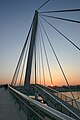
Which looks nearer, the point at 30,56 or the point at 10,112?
the point at 10,112

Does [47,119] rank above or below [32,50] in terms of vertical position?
below

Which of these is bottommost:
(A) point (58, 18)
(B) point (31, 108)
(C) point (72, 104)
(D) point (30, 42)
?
(B) point (31, 108)

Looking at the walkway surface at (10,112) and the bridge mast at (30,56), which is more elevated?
the bridge mast at (30,56)

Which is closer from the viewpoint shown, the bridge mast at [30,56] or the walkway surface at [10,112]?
the walkway surface at [10,112]

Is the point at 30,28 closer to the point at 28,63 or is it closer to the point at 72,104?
the point at 28,63

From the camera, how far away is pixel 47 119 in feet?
13.1

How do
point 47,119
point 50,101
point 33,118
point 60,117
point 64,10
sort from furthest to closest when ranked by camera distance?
1. point 50,101
2. point 64,10
3. point 33,118
4. point 47,119
5. point 60,117

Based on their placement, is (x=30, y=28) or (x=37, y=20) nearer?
(x=37, y=20)

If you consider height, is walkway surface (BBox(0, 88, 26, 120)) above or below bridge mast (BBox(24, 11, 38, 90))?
below

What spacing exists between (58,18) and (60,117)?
26.8 feet

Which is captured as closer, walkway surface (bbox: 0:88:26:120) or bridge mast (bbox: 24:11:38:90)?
walkway surface (bbox: 0:88:26:120)

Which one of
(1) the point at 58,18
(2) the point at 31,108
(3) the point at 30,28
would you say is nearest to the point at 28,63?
(3) the point at 30,28

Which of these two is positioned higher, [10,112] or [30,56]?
[30,56]

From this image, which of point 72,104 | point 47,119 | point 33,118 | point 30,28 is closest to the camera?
point 47,119
